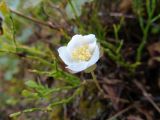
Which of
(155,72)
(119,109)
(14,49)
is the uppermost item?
(14,49)

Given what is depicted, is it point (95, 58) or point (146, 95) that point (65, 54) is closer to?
point (95, 58)

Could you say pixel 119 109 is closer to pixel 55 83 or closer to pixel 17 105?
pixel 55 83

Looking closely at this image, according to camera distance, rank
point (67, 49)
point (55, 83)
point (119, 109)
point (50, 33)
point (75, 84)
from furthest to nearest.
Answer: point (50, 33)
point (55, 83)
point (119, 109)
point (75, 84)
point (67, 49)

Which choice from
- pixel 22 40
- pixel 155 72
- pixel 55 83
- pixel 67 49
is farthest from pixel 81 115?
pixel 22 40

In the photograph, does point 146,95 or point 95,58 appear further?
point 146,95

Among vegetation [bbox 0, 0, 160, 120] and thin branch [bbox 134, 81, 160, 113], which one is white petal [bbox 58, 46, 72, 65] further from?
thin branch [bbox 134, 81, 160, 113]

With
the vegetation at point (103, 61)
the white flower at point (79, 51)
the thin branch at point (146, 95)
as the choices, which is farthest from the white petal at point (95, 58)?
the thin branch at point (146, 95)

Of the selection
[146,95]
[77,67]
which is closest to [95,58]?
[77,67]
